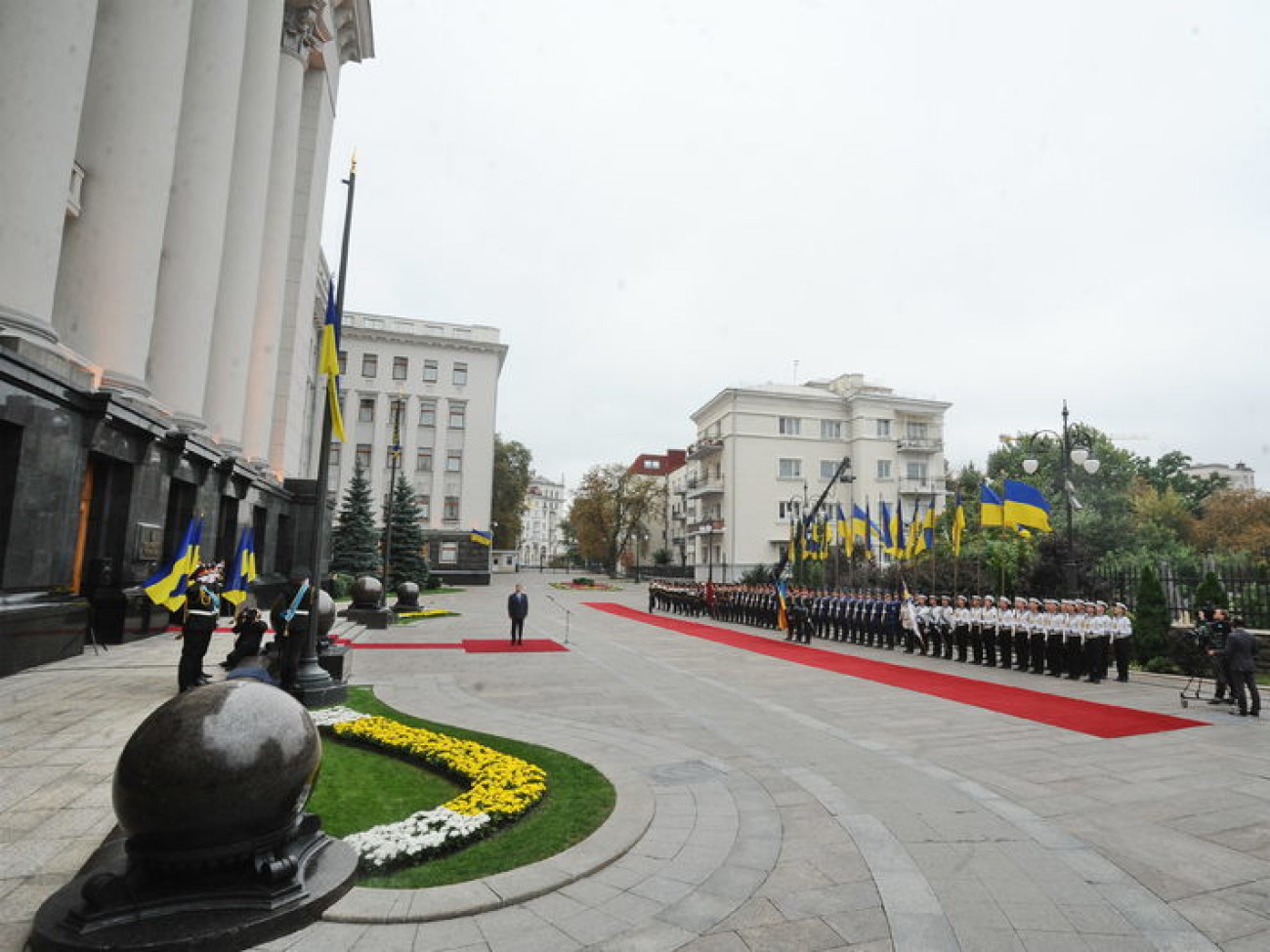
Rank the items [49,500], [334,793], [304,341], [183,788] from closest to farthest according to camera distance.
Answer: [183,788], [334,793], [49,500], [304,341]

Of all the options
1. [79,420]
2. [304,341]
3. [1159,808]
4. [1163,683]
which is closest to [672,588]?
[304,341]

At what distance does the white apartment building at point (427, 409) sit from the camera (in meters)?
61.5

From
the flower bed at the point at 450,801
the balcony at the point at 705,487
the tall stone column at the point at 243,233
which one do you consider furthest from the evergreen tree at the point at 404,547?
the flower bed at the point at 450,801

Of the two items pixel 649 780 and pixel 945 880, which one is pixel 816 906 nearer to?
pixel 945 880

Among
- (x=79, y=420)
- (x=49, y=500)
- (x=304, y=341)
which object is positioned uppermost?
(x=304, y=341)

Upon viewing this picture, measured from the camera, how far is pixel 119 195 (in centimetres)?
1589

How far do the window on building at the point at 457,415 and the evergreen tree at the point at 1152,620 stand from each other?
55.1 metres

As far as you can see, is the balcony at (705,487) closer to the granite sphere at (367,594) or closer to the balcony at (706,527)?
the balcony at (706,527)

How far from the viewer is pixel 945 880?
A: 5242 mm

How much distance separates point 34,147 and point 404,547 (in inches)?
1537

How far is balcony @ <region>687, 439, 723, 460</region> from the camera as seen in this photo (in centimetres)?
6569

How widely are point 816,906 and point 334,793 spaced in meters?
4.77

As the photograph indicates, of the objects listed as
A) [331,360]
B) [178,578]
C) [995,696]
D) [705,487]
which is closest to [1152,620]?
[995,696]

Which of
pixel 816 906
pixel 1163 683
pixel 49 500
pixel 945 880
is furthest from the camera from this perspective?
pixel 1163 683
